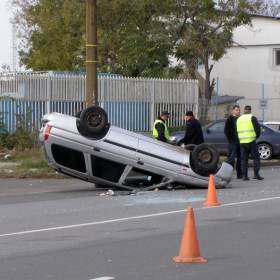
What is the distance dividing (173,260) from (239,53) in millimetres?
37126

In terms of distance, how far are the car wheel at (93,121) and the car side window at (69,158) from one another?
53 cm

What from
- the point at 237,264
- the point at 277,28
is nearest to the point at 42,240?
the point at 237,264

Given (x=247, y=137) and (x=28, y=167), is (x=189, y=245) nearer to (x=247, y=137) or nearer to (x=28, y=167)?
(x=247, y=137)

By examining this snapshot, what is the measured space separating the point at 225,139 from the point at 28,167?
7.39m

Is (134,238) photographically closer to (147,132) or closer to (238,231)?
(238,231)

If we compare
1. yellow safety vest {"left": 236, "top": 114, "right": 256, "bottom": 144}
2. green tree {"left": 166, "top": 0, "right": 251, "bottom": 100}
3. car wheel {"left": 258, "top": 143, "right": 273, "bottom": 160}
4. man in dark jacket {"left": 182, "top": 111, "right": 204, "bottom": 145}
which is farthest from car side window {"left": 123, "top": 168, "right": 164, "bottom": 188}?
green tree {"left": 166, "top": 0, "right": 251, "bottom": 100}

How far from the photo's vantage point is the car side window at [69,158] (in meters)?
12.9

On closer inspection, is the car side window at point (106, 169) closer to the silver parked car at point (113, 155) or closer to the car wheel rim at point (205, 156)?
the silver parked car at point (113, 155)

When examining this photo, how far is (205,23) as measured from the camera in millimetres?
29781

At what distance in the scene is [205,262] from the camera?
693cm

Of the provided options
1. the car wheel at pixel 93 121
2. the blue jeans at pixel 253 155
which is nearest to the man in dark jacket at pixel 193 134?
the blue jeans at pixel 253 155

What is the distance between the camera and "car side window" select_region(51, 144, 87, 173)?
42.2 ft

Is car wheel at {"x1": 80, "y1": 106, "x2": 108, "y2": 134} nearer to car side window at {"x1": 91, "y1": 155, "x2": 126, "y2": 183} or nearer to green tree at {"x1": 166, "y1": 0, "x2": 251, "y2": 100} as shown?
car side window at {"x1": 91, "y1": 155, "x2": 126, "y2": 183}

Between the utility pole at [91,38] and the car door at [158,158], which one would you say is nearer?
the car door at [158,158]
